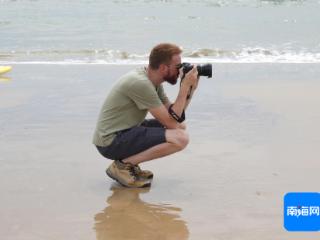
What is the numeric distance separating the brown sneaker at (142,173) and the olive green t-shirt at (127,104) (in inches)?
12.7

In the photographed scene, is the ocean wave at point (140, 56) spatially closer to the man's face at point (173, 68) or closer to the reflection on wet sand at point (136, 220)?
the man's face at point (173, 68)

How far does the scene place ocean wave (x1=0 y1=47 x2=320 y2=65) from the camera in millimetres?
12516

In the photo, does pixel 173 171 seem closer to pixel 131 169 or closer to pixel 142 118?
pixel 131 169

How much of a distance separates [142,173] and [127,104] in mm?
572

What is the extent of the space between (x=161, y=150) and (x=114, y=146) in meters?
0.35

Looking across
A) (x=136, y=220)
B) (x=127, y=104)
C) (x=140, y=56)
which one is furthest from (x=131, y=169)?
(x=140, y=56)

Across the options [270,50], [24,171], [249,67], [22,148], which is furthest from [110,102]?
[270,50]

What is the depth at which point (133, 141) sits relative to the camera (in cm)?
435

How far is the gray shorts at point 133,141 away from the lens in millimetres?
4344

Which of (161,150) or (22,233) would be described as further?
(161,150)

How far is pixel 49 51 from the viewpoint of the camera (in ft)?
48.1

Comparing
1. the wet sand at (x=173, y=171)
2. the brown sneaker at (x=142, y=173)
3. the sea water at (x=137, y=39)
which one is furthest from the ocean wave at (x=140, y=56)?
the brown sneaker at (x=142, y=173)

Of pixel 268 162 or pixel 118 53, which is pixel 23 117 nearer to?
pixel 268 162

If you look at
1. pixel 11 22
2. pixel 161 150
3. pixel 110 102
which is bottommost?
pixel 11 22
